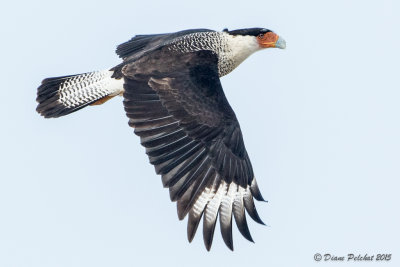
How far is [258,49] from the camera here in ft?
27.4

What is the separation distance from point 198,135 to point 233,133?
1.05ft

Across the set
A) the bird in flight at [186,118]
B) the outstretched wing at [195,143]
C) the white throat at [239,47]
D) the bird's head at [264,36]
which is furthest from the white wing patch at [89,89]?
the bird's head at [264,36]

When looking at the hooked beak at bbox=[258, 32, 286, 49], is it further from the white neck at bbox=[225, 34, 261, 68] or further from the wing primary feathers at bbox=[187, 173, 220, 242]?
the wing primary feathers at bbox=[187, 173, 220, 242]

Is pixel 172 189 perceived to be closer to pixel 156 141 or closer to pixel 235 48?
pixel 156 141

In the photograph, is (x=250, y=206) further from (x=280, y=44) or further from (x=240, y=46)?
(x=280, y=44)

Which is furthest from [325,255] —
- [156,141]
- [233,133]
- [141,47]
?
[141,47]

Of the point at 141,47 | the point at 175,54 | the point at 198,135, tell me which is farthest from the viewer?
the point at 141,47

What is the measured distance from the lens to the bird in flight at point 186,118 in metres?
6.36

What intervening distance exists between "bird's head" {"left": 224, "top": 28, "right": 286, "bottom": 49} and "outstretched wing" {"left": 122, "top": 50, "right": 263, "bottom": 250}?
1191mm

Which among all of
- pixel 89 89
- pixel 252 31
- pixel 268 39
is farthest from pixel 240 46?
pixel 89 89

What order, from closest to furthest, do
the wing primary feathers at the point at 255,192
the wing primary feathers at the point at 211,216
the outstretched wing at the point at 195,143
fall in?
the wing primary feathers at the point at 211,216, the outstretched wing at the point at 195,143, the wing primary feathers at the point at 255,192

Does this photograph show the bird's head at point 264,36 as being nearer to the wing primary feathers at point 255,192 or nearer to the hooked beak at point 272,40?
the hooked beak at point 272,40

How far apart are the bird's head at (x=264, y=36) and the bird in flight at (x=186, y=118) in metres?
0.42

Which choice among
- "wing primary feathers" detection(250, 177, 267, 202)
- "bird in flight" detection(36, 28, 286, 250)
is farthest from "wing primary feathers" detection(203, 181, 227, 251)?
"wing primary feathers" detection(250, 177, 267, 202)
